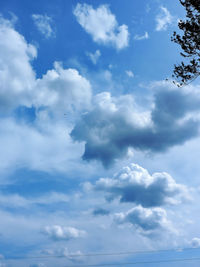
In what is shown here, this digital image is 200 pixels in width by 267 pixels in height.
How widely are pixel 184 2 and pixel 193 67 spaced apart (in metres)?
5.00

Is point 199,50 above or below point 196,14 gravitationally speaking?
below

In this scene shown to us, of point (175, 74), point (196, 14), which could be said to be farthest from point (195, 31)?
point (175, 74)

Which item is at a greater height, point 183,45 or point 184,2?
point 184,2

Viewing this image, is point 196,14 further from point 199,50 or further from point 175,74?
point 175,74

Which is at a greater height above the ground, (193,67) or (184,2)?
(184,2)

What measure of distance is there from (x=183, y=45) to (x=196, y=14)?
2.46m

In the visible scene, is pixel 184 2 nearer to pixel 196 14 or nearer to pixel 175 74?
pixel 196 14

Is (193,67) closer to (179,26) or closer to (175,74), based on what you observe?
(175,74)

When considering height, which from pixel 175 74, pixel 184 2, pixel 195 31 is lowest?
pixel 175 74

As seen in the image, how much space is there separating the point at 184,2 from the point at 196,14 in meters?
1.32

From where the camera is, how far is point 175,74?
31.9m

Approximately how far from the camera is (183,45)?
31547mm

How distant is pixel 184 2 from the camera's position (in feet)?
104

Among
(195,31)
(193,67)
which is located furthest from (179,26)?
(193,67)
